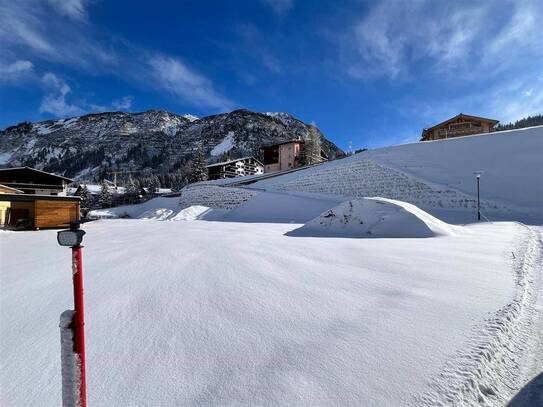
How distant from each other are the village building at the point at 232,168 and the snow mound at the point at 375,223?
55212 mm

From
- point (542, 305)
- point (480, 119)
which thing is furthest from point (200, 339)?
point (480, 119)

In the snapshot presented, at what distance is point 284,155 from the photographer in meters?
56.8

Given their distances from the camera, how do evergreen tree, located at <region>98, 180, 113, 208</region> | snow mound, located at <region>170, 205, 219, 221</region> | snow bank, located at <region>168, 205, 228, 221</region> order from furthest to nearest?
evergreen tree, located at <region>98, 180, 113, 208</region> → snow bank, located at <region>168, 205, 228, 221</region> → snow mound, located at <region>170, 205, 219, 221</region>

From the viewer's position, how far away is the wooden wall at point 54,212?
15.3 metres

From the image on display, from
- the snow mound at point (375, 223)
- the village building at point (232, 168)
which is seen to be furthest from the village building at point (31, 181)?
the snow mound at point (375, 223)

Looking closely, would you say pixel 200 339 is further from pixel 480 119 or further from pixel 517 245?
pixel 480 119

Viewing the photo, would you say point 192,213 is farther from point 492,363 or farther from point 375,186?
point 492,363

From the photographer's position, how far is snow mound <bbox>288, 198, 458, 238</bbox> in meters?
9.34

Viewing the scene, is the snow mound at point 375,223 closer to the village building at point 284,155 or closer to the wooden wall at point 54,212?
the wooden wall at point 54,212

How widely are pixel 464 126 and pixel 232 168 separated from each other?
47.8 m

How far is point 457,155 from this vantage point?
23.1 metres

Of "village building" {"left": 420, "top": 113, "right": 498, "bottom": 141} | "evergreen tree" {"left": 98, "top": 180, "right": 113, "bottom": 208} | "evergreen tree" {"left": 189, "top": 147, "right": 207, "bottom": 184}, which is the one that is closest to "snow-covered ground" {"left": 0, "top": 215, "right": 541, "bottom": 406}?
"village building" {"left": 420, "top": 113, "right": 498, "bottom": 141}

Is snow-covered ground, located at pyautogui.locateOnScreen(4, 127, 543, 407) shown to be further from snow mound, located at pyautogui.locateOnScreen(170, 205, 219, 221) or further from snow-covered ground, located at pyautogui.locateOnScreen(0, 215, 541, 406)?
snow mound, located at pyautogui.locateOnScreen(170, 205, 219, 221)

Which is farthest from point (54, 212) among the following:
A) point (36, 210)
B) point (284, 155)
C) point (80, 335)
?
point (284, 155)
